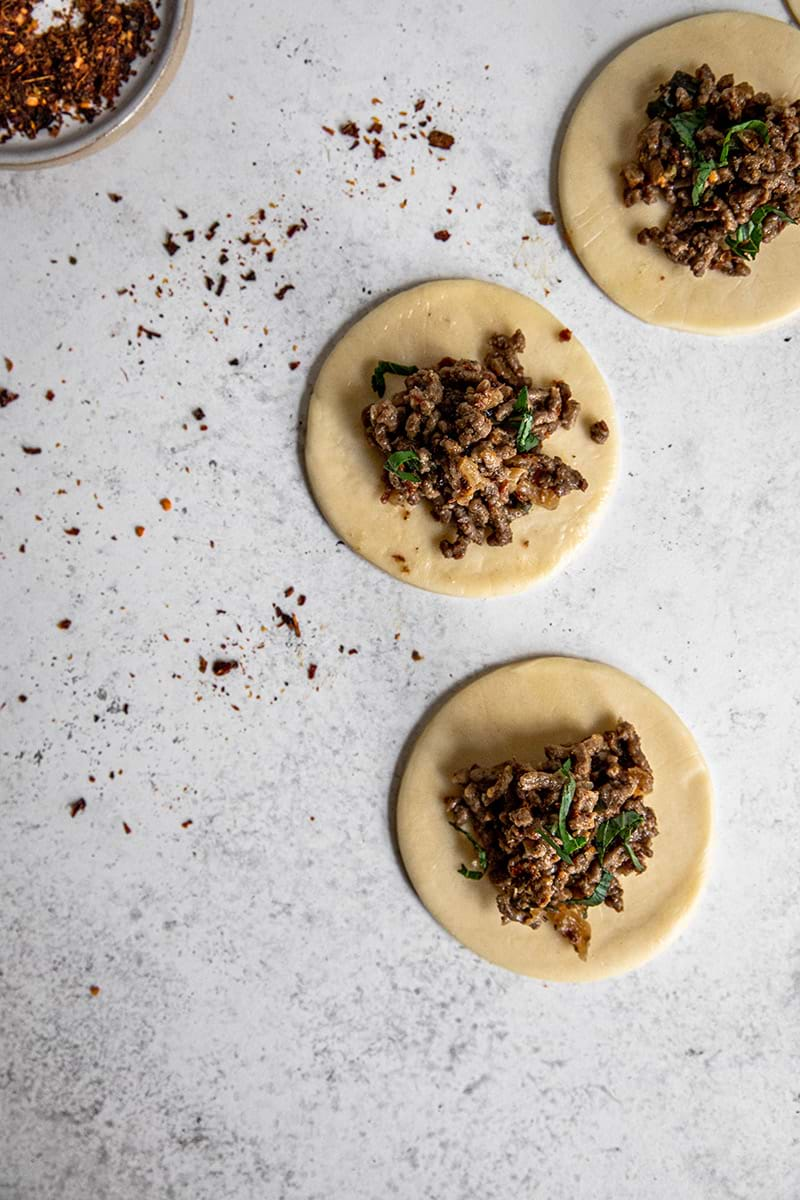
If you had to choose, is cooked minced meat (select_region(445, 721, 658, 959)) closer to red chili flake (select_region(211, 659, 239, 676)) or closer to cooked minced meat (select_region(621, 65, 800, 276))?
red chili flake (select_region(211, 659, 239, 676))

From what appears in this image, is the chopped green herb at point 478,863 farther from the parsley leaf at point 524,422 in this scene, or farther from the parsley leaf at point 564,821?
the parsley leaf at point 524,422

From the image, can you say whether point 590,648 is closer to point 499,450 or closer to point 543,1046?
point 499,450

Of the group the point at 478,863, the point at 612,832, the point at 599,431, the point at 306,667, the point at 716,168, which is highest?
the point at 716,168

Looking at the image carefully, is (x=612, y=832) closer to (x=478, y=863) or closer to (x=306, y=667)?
(x=478, y=863)

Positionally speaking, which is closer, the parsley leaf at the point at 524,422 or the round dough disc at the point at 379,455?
the parsley leaf at the point at 524,422

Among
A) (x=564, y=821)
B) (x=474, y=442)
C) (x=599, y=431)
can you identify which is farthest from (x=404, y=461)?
(x=564, y=821)

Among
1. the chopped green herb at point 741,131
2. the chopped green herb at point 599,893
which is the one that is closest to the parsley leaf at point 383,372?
the chopped green herb at point 741,131
